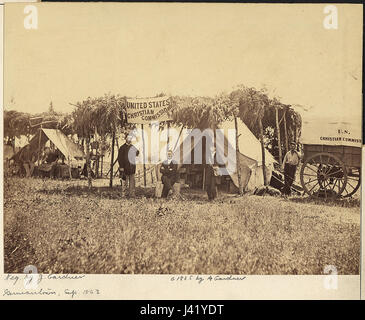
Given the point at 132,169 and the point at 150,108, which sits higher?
the point at 150,108

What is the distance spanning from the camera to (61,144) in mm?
4406

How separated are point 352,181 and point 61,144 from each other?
9.60 ft

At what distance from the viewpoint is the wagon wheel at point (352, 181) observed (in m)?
4.27

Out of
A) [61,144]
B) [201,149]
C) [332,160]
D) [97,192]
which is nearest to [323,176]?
[332,160]

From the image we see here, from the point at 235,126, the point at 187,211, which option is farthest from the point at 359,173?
the point at 187,211

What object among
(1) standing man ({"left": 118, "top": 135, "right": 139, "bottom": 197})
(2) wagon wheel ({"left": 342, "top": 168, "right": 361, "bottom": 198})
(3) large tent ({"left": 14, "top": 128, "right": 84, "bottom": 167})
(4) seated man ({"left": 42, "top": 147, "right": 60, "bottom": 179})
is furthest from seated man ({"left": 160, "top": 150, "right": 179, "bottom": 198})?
(2) wagon wheel ({"left": 342, "top": 168, "right": 361, "bottom": 198})

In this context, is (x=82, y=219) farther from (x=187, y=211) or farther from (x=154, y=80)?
(x=154, y=80)

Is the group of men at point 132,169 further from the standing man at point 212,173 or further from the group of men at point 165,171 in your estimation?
the standing man at point 212,173

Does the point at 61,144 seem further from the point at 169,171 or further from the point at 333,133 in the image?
the point at 333,133

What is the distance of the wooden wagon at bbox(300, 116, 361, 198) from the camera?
4.26 meters

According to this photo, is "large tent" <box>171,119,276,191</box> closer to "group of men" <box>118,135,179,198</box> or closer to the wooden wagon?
"group of men" <box>118,135,179,198</box>

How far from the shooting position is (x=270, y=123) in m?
4.37

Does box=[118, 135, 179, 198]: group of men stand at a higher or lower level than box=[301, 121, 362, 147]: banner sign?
lower

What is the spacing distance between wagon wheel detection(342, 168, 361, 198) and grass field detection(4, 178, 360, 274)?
0.10m
